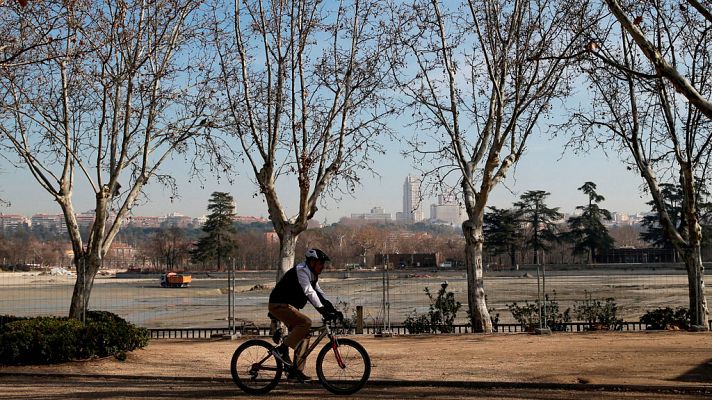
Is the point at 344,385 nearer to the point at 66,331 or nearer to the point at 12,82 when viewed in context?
the point at 66,331

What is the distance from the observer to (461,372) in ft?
36.3

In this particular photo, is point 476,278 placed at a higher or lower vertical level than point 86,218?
lower

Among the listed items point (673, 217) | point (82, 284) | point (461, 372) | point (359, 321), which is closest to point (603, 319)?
point (359, 321)

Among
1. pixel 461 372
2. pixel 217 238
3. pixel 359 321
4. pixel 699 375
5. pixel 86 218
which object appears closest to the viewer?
pixel 699 375

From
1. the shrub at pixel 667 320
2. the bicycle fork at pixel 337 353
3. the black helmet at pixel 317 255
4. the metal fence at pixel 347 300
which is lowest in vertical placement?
the metal fence at pixel 347 300

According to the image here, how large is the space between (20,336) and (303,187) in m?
6.88

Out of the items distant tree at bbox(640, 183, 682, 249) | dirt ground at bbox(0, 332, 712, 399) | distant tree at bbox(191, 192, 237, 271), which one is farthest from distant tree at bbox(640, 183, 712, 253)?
distant tree at bbox(191, 192, 237, 271)

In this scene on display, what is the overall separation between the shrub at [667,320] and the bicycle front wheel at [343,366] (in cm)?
1034

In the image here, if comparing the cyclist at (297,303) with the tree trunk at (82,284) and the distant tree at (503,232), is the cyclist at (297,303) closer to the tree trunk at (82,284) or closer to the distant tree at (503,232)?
the tree trunk at (82,284)

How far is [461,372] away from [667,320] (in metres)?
8.46

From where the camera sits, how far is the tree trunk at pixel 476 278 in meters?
17.5

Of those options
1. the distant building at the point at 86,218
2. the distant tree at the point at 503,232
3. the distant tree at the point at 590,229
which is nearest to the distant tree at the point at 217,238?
the distant tree at the point at 503,232

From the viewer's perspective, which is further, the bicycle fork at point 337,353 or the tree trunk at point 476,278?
the tree trunk at point 476,278

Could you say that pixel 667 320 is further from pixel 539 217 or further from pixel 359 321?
pixel 539 217
